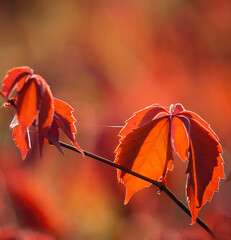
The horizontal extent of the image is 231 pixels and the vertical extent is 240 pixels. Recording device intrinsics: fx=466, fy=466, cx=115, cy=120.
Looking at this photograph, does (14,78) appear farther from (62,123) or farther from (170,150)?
(170,150)

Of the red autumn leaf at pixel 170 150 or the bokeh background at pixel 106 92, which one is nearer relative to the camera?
the red autumn leaf at pixel 170 150

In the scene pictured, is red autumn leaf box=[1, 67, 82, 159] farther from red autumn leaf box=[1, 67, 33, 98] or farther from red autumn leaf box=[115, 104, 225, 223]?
red autumn leaf box=[115, 104, 225, 223]

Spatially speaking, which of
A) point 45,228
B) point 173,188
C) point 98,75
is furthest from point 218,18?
point 45,228

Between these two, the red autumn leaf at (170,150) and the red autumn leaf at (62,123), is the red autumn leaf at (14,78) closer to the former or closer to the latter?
the red autumn leaf at (62,123)

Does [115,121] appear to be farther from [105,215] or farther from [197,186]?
[197,186]

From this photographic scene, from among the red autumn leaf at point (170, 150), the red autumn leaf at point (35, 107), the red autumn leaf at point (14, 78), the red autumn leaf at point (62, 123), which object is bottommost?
the red autumn leaf at point (170, 150)

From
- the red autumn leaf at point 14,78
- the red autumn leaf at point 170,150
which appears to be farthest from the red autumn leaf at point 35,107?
the red autumn leaf at point 170,150

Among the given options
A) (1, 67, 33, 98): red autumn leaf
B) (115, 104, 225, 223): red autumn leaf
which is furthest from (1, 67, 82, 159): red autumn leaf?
(115, 104, 225, 223): red autumn leaf
